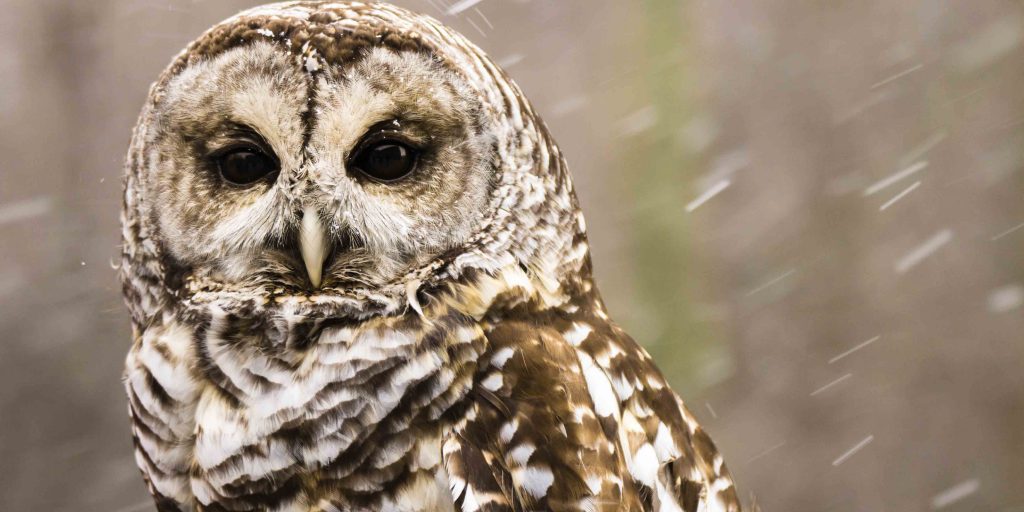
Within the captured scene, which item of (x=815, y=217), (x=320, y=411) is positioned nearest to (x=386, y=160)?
(x=320, y=411)

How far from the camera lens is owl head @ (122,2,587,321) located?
1.32 metres

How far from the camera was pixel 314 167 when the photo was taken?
132 cm

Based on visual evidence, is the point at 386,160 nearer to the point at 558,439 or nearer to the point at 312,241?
the point at 312,241

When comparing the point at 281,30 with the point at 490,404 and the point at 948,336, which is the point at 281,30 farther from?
the point at 948,336

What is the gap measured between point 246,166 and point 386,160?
23cm

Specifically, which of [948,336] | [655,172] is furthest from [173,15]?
[948,336]

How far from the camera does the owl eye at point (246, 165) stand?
137 centimetres

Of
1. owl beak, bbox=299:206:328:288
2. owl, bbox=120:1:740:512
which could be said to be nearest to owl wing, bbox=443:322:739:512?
owl, bbox=120:1:740:512

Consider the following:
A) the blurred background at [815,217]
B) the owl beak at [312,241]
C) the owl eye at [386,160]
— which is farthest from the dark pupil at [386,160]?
the blurred background at [815,217]

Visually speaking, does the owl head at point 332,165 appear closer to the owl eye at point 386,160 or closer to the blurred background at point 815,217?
the owl eye at point 386,160

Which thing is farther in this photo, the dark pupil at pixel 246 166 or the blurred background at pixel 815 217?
the blurred background at pixel 815 217

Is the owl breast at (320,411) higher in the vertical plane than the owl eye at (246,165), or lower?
lower

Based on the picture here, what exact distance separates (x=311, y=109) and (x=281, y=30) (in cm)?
15

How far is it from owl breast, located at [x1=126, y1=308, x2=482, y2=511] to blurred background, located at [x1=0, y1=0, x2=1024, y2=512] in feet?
5.21
